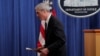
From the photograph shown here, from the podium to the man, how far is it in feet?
2.81

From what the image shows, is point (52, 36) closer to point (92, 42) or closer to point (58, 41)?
point (58, 41)

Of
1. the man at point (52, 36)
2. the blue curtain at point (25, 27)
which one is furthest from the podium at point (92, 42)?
the man at point (52, 36)

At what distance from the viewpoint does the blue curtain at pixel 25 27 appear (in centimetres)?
361

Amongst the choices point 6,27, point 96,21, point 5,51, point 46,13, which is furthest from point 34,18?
point 46,13

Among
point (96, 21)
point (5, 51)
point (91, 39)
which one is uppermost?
point (96, 21)

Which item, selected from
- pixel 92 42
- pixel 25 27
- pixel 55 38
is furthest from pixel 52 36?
pixel 25 27

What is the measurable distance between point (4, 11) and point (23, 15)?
1.06 ft

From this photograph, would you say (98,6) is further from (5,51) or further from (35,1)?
(5,51)

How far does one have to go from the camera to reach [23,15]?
12.0 feet

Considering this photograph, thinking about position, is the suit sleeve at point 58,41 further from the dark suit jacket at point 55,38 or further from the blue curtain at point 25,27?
the blue curtain at point 25,27

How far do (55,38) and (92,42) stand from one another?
1.00m

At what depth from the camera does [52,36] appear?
235 centimetres

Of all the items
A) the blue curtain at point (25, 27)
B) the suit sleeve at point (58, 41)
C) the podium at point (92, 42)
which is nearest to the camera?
the suit sleeve at point (58, 41)

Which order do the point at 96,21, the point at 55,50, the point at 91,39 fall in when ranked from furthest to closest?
the point at 96,21, the point at 91,39, the point at 55,50
